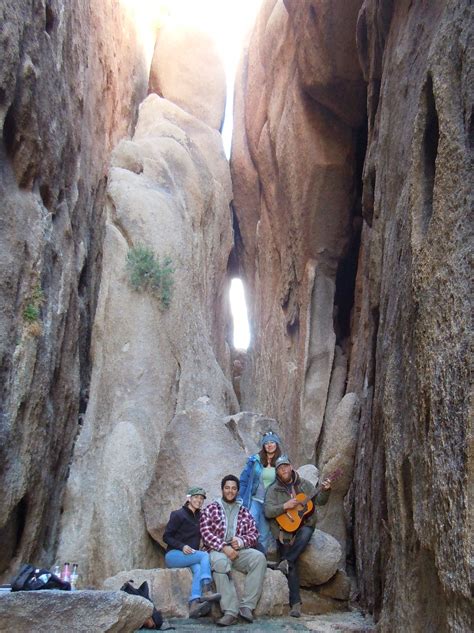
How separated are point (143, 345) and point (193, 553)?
542cm

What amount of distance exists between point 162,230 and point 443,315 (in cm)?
912

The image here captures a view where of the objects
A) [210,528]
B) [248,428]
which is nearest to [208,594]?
[210,528]

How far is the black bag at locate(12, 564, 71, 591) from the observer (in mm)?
4949

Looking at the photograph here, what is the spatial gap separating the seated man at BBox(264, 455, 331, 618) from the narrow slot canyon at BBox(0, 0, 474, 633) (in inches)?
6.4

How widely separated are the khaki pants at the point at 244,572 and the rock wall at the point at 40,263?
2.39m

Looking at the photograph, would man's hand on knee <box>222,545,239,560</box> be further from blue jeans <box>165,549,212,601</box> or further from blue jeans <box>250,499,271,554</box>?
blue jeans <box>250,499,271,554</box>

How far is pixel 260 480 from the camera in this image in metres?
7.50

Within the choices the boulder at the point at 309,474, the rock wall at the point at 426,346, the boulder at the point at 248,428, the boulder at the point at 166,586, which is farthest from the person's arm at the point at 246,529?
the boulder at the point at 309,474

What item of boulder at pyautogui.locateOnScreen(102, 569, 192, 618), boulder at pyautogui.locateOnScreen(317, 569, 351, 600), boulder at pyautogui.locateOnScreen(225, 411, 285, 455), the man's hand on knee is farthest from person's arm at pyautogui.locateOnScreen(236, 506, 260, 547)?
boulder at pyautogui.locateOnScreen(225, 411, 285, 455)

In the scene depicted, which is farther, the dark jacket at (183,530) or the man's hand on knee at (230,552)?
the dark jacket at (183,530)

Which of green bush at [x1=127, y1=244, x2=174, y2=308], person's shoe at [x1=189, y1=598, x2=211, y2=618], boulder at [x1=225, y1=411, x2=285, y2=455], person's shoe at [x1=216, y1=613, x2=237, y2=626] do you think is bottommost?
person's shoe at [x1=216, y1=613, x2=237, y2=626]

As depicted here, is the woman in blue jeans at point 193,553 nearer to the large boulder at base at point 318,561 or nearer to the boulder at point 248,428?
the large boulder at base at point 318,561

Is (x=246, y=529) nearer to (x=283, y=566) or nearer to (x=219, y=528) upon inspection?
(x=219, y=528)

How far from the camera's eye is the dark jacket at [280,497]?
7074 millimetres
